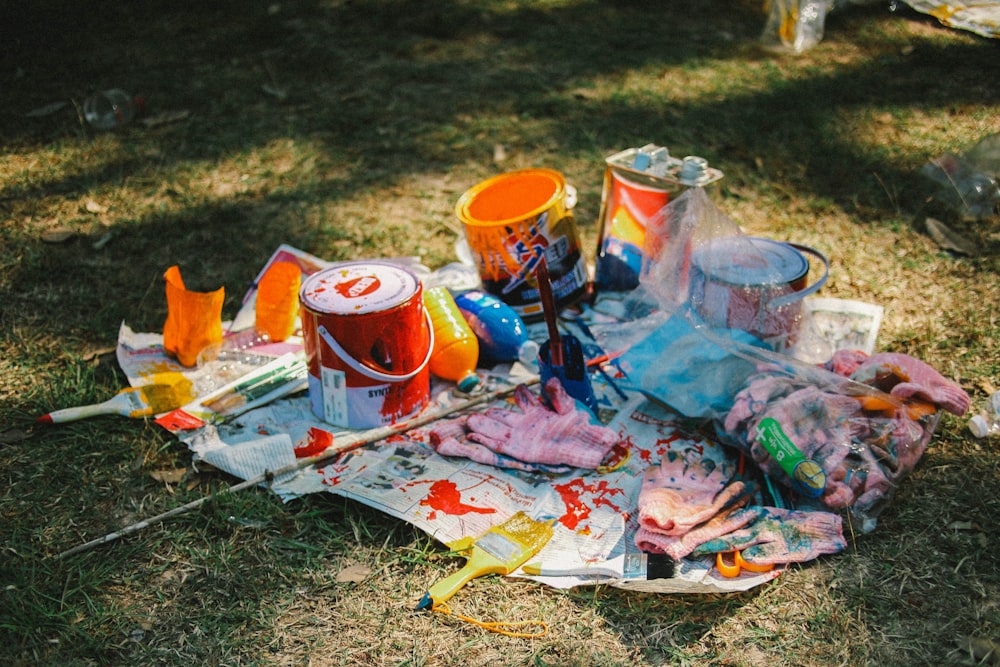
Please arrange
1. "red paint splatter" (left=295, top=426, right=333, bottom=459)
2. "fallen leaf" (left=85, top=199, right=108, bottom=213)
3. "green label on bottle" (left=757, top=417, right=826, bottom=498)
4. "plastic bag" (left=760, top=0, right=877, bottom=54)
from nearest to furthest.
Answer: "green label on bottle" (left=757, top=417, right=826, bottom=498) < "red paint splatter" (left=295, top=426, right=333, bottom=459) < "fallen leaf" (left=85, top=199, right=108, bottom=213) < "plastic bag" (left=760, top=0, right=877, bottom=54)

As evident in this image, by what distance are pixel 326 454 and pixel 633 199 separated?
1.47 m

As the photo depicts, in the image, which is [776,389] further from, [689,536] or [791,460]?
[689,536]

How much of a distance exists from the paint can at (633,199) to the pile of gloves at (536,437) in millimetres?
770

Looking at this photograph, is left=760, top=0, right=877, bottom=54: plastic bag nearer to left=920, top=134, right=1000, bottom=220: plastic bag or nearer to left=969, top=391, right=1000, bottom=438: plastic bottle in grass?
left=920, top=134, right=1000, bottom=220: plastic bag

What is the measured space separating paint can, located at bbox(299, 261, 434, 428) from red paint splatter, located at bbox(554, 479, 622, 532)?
0.56 m

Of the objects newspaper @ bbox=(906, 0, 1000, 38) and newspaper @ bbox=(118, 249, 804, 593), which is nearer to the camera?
newspaper @ bbox=(118, 249, 804, 593)

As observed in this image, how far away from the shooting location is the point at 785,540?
6.46 ft

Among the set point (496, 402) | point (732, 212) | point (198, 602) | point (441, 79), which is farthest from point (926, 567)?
point (441, 79)

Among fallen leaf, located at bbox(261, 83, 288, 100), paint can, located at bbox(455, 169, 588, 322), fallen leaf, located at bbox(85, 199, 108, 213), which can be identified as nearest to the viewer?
paint can, located at bbox(455, 169, 588, 322)

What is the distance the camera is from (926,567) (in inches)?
76.5

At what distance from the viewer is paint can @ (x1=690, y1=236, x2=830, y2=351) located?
2510 mm

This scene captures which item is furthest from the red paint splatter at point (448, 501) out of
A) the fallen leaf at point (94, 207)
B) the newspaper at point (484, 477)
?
the fallen leaf at point (94, 207)

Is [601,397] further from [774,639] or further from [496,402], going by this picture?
[774,639]

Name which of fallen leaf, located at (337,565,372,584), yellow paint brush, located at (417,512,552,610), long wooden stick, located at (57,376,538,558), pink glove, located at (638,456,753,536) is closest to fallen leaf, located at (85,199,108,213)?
long wooden stick, located at (57,376,538,558)
